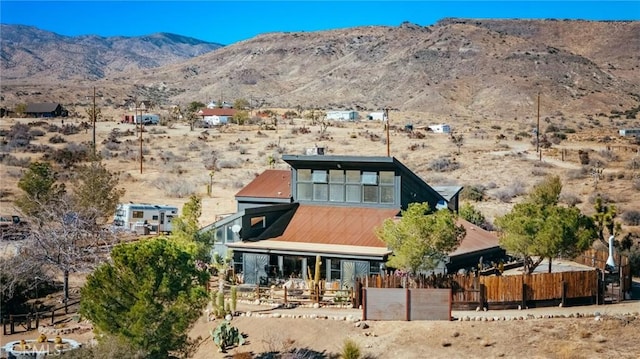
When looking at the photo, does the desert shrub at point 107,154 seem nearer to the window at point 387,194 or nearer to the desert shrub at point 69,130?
the desert shrub at point 69,130

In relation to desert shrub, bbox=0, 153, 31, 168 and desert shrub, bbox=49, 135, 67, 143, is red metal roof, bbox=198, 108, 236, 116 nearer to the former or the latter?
desert shrub, bbox=49, 135, 67, 143

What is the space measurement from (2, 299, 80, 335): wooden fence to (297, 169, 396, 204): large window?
34.3 feet

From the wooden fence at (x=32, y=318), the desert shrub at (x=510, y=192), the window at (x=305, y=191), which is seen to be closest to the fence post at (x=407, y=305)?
the window at (x=305, y=191)

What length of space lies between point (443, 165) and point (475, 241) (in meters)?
33.8

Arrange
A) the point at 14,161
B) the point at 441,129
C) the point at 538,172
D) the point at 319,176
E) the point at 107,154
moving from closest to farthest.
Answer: the point at 319,176 → the point at 538,172 → the point at 14,161 → the point at 107,154 → the point at 441,129

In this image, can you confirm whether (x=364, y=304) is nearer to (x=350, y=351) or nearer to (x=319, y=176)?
(x=350, y=351)

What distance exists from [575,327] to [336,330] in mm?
7290

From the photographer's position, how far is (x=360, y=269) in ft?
96.7

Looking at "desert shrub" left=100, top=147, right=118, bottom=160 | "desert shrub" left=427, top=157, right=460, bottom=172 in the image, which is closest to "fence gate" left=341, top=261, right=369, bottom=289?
"desert shrub" left=427, top=157, right=460, bottom=172

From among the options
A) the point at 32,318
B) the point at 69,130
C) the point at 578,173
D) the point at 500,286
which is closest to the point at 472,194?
the point at 578,173

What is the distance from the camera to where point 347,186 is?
110 ft

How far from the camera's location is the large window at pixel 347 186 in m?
32.8

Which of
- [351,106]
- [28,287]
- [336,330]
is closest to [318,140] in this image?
[28,287]

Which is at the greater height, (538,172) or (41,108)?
(41,108)
